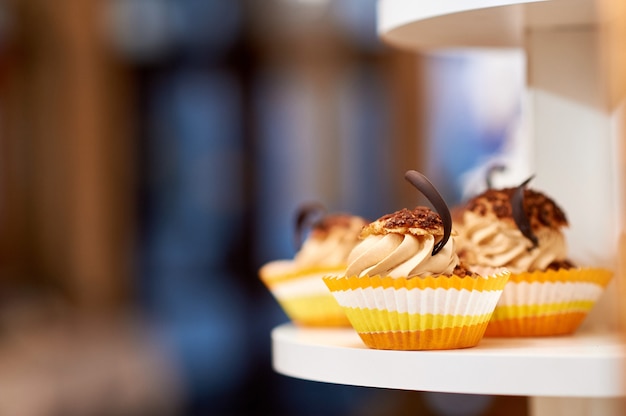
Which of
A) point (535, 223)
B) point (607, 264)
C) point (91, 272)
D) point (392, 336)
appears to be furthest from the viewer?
point (91, 272)

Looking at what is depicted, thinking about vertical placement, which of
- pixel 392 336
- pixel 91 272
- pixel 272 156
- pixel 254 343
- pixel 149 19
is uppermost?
pixel 149 19

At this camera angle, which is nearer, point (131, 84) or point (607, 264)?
point (607, 264)

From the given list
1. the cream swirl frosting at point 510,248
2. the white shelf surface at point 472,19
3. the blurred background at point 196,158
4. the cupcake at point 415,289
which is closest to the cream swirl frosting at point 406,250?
the cupcake at point 415,289

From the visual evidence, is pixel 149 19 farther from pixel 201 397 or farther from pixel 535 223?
pixel 535 223

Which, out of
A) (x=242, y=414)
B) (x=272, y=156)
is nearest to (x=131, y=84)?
(x=272, y=156)

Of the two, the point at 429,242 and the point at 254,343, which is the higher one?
the point at 429,242

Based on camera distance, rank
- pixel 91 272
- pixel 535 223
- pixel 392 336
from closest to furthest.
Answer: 1. pixel 392 336
2. pixel 535 223
3. pixel 91 272

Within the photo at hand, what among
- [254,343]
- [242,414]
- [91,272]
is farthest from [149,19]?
[242,414]
